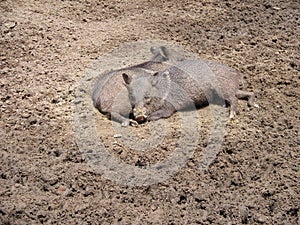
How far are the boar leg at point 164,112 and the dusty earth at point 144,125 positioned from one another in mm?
56

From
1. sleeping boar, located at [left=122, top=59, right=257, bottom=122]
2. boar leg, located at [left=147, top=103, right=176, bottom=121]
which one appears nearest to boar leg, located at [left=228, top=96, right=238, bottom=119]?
sleeping boar, located at [left=122, top=59, right=257, bottom=122]

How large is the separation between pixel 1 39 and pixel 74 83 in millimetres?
872

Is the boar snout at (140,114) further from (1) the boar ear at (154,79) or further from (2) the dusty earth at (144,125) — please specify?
(1) the boar ear at (154,79)

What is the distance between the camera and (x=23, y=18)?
465 cm

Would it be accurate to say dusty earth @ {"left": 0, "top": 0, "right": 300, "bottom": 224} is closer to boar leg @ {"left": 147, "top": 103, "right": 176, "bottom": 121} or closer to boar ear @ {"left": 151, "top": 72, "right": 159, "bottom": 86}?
boar leg @ {"left": 147, "top": 103, "right": 176, "bottom": 121}

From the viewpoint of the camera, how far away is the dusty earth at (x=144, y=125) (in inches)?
125

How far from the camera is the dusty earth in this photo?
10.4 ft

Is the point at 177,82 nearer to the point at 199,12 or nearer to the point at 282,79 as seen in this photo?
the point at 282,79

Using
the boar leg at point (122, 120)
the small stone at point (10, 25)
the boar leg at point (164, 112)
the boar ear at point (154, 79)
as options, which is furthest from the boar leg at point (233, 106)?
the small stone at point (10, 25)

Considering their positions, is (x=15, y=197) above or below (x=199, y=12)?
below

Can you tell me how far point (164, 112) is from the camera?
3.72 meters

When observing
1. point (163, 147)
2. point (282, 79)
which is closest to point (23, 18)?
point (163, 147)

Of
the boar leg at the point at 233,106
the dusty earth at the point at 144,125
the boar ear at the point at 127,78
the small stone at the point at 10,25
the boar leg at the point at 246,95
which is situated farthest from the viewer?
the small stone at the point at 10,25

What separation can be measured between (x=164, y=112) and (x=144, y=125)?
0.58ft
